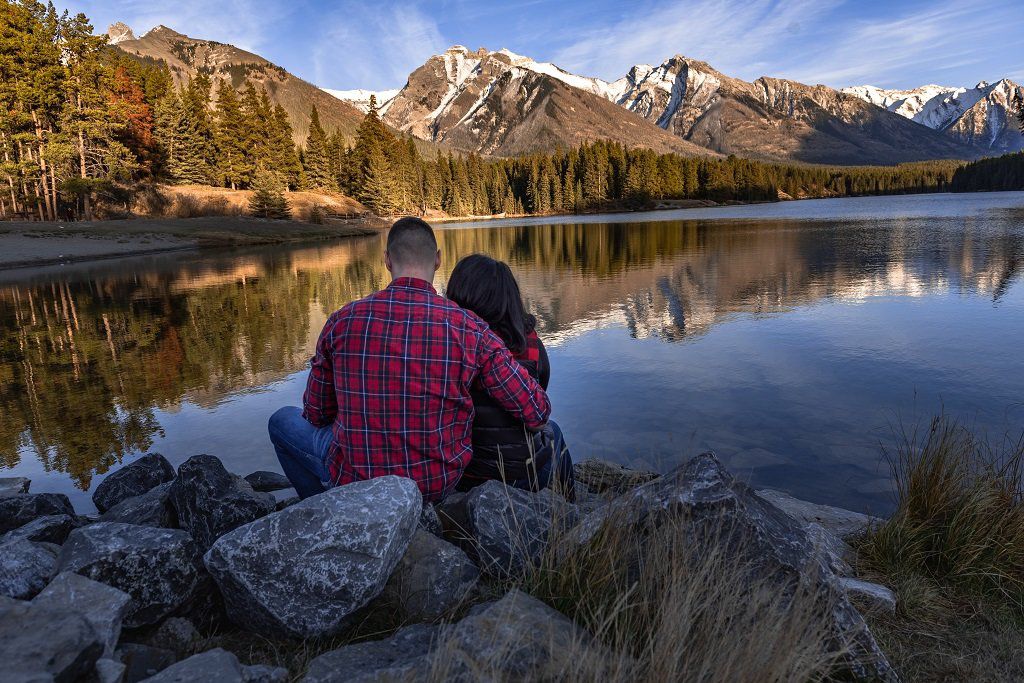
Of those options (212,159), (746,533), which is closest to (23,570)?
(746,533)

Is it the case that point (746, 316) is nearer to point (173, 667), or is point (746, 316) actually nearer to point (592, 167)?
point (173, 667)

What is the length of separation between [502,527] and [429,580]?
0.54 metres

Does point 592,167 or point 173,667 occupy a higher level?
point 592,167

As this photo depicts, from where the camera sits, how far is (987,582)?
404 centimetres

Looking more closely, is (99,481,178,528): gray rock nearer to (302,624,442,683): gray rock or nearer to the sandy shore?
(302,624,442,683): gray rock

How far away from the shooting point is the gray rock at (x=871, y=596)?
3.56m

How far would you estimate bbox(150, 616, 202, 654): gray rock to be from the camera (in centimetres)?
332

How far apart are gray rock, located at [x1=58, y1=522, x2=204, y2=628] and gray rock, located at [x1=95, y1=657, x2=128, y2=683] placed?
0.78m

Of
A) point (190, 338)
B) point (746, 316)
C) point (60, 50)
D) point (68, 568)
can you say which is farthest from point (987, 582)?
point (60, 50)

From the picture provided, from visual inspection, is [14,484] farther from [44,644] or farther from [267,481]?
[44,644]

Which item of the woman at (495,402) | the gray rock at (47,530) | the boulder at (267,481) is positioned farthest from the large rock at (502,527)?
the boulder at (267,481)

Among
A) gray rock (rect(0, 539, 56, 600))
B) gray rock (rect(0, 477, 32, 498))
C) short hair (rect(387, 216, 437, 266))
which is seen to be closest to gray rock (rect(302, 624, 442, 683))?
gray rock (rect(0, 539, 56, 600))

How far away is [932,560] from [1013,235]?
3569 centimetres

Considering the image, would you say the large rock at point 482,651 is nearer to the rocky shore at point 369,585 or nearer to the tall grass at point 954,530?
the rocky shore at point 369,585
